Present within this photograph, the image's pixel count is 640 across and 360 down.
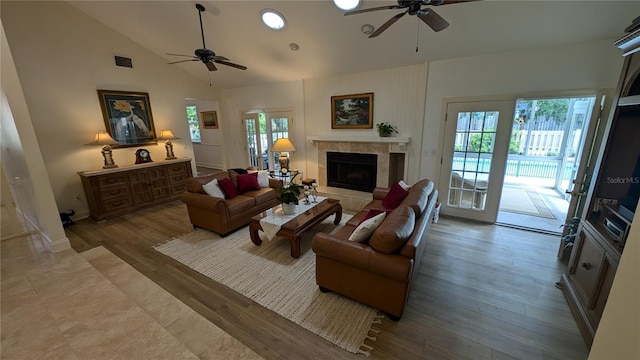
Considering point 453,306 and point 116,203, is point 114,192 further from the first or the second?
point 453,306

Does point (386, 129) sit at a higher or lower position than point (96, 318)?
higher

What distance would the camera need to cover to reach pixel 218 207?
3.36m

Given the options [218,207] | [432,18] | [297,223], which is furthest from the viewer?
[218,207]

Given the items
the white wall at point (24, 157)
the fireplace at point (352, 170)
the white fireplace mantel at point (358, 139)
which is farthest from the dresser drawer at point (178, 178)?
the fireplace at point (352, 170)

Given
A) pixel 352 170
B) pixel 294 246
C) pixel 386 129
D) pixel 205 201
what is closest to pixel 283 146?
pixel 352 170

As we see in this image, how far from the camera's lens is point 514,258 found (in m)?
2.96

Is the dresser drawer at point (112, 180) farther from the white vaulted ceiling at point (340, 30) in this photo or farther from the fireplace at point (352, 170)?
the fireplace at point (352, 170)

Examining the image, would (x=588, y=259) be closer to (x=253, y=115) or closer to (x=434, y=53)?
(x=434, y=53)

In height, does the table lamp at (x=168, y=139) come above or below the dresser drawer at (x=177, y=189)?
above

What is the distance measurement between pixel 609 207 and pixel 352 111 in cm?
381

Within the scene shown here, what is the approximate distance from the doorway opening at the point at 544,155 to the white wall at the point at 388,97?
7.76 ft

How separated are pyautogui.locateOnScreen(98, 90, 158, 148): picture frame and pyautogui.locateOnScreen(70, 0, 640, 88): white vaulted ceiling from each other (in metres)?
1.20

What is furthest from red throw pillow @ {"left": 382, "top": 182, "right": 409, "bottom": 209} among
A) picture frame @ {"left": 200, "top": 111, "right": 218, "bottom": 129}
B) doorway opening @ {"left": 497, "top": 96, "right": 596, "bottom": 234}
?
picture frame @ {"left": 200, "top": 111, "right": 218, "bottom": 129}

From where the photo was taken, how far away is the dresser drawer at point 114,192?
4230 mm
